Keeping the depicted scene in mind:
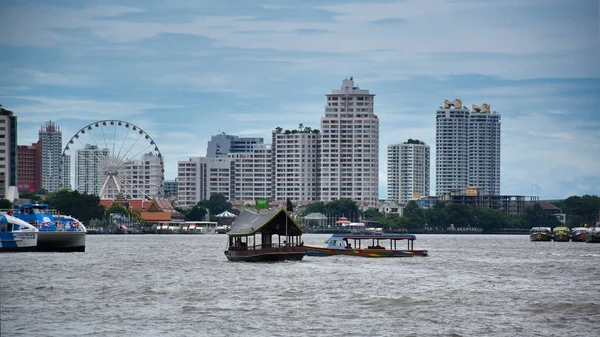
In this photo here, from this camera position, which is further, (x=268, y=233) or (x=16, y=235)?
(x=16, y=235)

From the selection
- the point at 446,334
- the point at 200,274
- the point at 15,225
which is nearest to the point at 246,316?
the point at 446,334

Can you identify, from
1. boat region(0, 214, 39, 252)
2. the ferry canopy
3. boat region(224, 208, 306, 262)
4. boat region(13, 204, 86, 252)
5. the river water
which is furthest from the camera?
boat region(13, 204, 86, 252)

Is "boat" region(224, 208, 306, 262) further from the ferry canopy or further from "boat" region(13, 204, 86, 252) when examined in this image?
"boat" region(13, 204, 86, 252)

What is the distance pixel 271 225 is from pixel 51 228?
96.7 ft

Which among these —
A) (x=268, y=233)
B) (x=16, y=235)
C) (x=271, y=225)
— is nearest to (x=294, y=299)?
(x=271, y=225)

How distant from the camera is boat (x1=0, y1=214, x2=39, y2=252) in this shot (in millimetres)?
111062

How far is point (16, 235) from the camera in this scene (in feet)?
366

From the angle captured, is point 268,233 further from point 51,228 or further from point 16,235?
point 51,228

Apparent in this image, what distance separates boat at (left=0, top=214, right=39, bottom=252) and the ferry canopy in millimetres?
23476

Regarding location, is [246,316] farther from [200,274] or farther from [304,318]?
[200,274]

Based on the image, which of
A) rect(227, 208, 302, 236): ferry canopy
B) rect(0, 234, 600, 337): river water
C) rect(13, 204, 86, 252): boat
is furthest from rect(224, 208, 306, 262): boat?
rect(13, 204, 86, 252): boat

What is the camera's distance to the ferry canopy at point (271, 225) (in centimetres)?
9850

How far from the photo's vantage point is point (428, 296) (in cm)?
7350

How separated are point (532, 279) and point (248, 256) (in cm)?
2679
